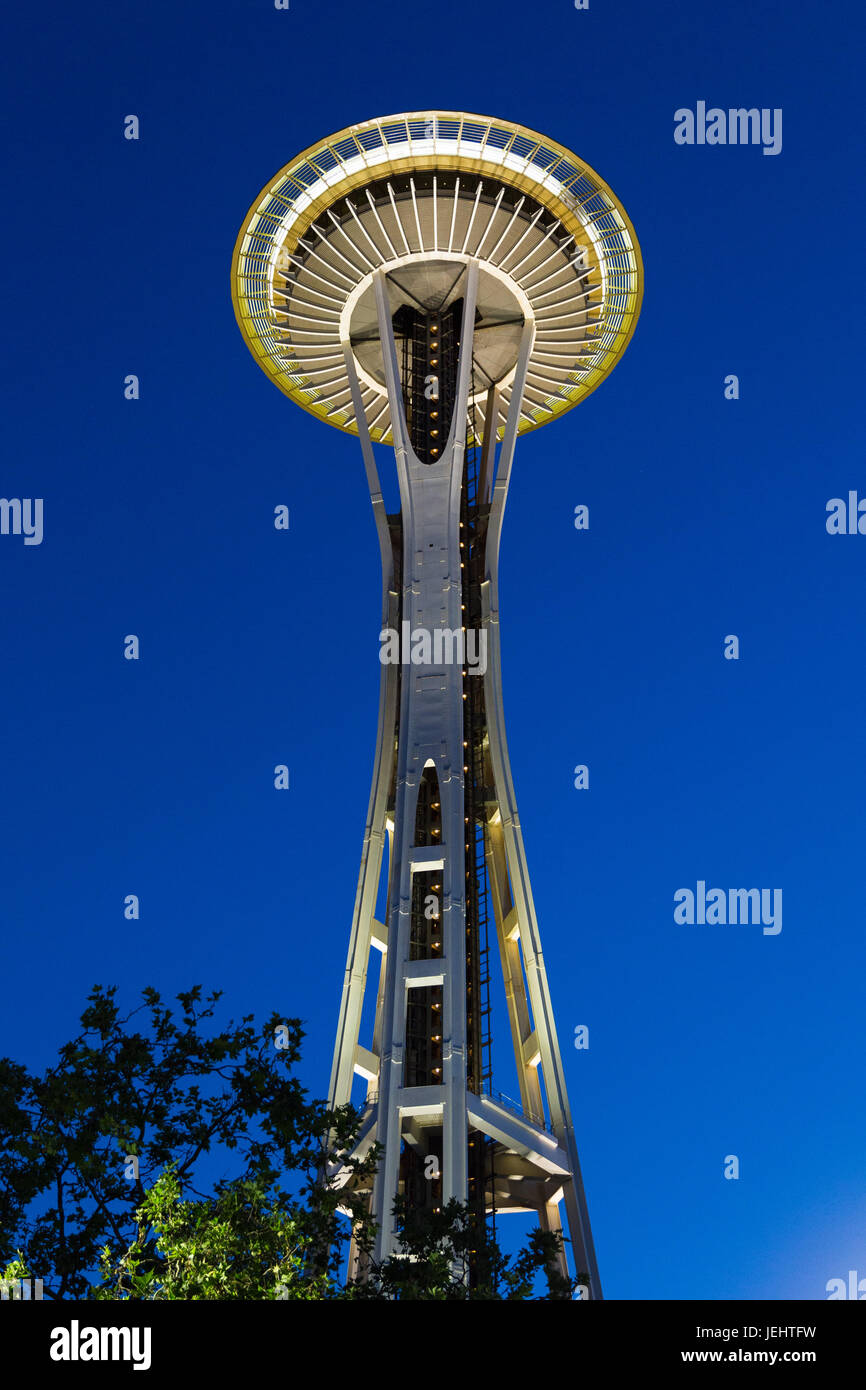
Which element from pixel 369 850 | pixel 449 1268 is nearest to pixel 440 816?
pixel 369 850

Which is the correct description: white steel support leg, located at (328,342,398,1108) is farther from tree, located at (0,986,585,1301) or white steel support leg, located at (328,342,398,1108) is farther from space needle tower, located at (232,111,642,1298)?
tree, located at (0,986,585,1301)

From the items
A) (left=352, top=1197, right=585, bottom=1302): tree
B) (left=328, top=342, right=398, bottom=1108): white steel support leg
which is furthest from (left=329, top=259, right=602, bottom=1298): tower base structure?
(left=352, top=1197, right=585, bottom=1302): tree

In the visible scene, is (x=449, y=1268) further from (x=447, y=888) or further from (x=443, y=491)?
(x=443, y=491)

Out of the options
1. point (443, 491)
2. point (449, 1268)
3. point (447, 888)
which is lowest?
point (449, 1268)

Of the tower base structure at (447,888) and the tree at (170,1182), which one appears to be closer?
the tree at (170,1182)

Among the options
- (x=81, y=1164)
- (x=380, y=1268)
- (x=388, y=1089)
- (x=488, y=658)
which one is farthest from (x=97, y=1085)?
(x=488, y=658)

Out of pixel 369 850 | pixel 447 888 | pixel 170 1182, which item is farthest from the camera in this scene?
pixel 369 850

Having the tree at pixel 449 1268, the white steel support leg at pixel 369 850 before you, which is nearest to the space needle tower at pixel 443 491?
the white steel support leg at pixel 369 850

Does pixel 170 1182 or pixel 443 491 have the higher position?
pixel 443 491

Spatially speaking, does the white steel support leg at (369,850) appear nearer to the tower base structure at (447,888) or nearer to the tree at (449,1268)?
the tower base structure at (447,888)

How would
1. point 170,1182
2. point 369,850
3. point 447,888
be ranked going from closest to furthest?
point 170,1182, point 447,888, point 369,850
